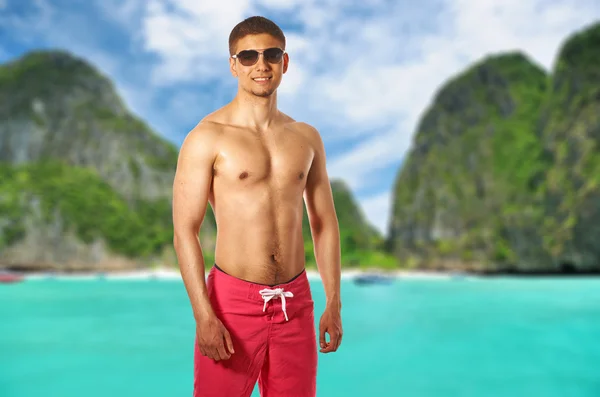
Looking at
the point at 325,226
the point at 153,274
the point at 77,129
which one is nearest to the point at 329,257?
the point at 325,226

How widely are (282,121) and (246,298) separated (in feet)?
2.02

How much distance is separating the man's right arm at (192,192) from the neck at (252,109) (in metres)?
A: 0.15

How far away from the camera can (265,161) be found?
181cm

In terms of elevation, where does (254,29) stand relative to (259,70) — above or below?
above

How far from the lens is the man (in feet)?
5.64

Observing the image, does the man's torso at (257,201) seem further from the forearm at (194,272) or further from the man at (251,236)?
the forearm at (194,272)

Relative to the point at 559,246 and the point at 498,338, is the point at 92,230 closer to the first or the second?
the point at 559,246

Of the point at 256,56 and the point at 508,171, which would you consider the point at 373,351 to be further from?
the point at 508,171

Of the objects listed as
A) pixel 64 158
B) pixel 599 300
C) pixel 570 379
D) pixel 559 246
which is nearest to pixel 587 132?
pixel 559 246

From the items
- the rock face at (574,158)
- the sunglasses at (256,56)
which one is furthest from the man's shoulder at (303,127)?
the rock face at (574,158)

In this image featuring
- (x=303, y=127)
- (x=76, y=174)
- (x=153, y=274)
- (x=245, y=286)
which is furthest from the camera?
(x=76, y=174)

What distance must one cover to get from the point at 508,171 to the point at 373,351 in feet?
181

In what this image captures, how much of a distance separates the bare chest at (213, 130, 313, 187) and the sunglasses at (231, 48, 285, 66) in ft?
0.81

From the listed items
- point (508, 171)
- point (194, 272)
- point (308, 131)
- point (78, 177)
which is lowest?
point (194, 272)
